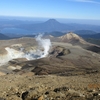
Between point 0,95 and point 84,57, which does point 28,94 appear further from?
point 84,57

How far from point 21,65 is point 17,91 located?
4609 centimetres

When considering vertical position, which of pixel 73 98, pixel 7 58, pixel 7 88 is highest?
pixel 73 98

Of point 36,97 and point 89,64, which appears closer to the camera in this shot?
point 36,97

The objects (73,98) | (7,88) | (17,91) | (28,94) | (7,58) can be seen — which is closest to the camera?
(73,98)

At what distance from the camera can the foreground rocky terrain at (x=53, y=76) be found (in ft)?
47.2

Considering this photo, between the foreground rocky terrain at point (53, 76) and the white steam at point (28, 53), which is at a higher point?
the foreground rocky terrain at point (53, 76)

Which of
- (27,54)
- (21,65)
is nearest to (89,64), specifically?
(21,65)

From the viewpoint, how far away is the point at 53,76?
81.5 feet

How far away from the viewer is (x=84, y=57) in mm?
65938

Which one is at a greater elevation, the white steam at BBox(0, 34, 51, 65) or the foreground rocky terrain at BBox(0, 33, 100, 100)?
the foreground rocky terrain at BBox(0, 33, 100, 100)

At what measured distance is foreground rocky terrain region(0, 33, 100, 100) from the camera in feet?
47.2

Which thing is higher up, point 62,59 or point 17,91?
point 17,91

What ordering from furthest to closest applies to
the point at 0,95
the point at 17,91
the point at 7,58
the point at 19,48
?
1. the point at 19,48
2. the point at 7,58
3. the point at 17,91
4. the point at 0,95

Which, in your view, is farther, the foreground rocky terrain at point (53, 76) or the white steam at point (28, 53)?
the white steam at point (28, 53)
